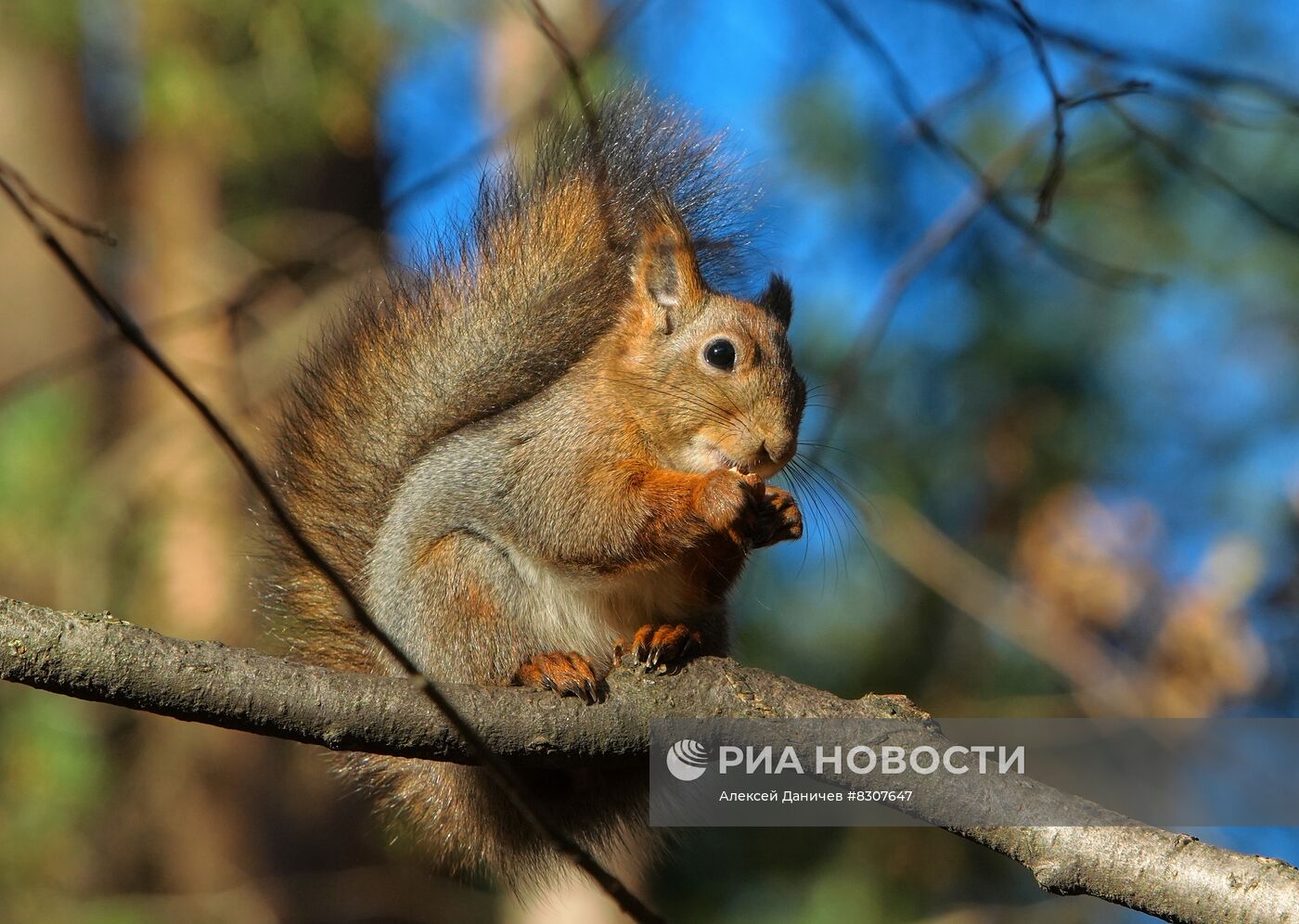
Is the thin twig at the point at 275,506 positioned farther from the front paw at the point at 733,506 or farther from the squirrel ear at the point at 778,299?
the squirrel ear at the point at 778,299

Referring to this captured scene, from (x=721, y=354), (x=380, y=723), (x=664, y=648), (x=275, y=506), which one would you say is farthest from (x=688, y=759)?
(x=275, y=506)

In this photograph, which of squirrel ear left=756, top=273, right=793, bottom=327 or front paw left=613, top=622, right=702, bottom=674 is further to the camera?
squirrel ear left=756, top=273, right=793, bottom=327

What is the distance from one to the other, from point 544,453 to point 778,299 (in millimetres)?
689

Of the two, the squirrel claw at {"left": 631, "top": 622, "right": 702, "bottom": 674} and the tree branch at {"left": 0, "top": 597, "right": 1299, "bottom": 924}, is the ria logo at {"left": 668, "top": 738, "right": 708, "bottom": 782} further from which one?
the tree branch at {"left": 0, "top": 597, "right": 1299, "bottom": 924}

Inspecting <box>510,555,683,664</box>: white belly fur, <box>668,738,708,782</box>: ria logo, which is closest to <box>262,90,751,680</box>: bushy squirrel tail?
<box>510,555,683,664</box>: white belly fur

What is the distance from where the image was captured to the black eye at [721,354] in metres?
2.38

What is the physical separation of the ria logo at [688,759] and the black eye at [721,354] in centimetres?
76

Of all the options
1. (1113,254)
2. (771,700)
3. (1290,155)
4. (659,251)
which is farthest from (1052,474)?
(771,700)

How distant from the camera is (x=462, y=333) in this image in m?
2.38

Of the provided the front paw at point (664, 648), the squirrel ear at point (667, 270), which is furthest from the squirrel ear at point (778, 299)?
the front paw at point (664, 648)

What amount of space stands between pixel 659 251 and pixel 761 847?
2.91 meters

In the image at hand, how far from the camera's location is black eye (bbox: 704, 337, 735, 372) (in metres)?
2.38

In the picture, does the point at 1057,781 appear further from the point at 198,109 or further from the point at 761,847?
the point at 198,109

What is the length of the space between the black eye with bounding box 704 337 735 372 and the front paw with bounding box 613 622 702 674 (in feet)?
1.82
